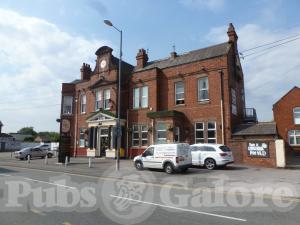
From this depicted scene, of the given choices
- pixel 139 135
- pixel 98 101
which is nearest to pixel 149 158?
pixel 139 135

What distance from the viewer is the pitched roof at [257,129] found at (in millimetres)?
22359

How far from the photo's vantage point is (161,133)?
2759 centimetres

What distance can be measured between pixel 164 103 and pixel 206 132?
5.63m

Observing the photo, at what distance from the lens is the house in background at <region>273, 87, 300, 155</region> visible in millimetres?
38750

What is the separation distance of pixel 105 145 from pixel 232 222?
84.0 feet

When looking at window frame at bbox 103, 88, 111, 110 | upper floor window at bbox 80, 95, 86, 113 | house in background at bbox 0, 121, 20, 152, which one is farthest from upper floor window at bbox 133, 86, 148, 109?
house in background at bbox 0, 121, 20, 152

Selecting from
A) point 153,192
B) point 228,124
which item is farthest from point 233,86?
point 153,192

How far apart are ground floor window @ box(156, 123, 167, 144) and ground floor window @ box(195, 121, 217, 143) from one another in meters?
2.84

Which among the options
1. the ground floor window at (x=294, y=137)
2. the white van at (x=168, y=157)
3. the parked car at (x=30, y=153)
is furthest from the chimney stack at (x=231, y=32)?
the parked car at (x=30, y=153)

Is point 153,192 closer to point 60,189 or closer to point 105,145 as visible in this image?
point 60,189

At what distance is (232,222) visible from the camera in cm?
702

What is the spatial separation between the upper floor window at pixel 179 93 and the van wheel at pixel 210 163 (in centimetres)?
899

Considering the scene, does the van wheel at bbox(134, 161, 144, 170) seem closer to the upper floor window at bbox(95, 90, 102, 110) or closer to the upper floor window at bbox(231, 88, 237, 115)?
the upper floor window at bbox(231, 88, 237, 115)

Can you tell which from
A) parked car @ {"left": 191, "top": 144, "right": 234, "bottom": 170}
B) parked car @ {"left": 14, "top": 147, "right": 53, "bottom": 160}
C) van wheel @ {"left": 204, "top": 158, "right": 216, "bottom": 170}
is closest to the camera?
parked car @ {"left": 191, "top": 144, "right": 234, "bottom": 170}
